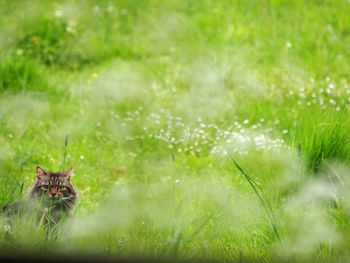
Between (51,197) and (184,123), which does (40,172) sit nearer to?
(51,197)

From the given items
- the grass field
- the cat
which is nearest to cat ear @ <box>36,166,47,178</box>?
the cat

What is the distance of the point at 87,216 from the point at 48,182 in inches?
14.6

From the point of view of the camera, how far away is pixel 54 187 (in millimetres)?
4531

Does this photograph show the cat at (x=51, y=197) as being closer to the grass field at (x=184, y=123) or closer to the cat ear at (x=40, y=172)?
the cat ear at (x=40, y=172)

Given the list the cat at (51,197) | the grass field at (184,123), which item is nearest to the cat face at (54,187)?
the cat at (51,197)

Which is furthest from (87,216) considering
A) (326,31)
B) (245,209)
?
(326,31)

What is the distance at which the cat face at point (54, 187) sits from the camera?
4.51m

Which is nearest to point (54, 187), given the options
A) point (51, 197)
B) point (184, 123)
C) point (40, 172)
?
point (51, 197)

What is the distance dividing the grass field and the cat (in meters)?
0.13

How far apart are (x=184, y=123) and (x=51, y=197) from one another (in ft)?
7.96

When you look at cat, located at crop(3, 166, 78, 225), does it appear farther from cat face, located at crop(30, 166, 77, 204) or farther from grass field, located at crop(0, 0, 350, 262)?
grass field, located at crop(0, 0, 350, 262)

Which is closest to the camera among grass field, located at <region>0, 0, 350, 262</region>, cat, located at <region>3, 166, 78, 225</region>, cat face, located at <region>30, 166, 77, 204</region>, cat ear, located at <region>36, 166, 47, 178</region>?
grass field, located at <region>0, 0, 350, 262</region>

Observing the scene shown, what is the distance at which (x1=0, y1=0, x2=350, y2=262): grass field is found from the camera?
13.1 ft

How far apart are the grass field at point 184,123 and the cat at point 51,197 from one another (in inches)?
5.1
